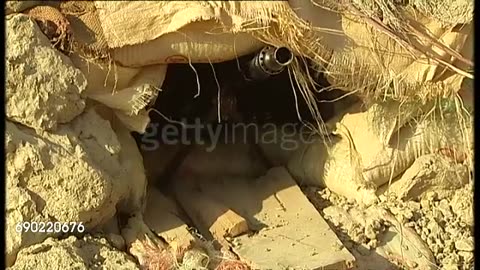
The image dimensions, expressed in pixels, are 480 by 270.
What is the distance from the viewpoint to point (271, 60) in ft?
6.56

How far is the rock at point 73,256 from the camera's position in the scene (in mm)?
1822

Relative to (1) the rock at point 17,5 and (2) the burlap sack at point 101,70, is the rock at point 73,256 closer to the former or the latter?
(2) the burlap sack at point 101,70

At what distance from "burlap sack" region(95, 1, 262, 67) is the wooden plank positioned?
448mm

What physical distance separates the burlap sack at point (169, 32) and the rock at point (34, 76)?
0.13 m

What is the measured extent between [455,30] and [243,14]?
568 mm

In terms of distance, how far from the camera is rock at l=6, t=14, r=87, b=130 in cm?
182

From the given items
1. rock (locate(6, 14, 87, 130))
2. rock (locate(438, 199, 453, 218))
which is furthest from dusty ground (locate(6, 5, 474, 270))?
rock (locate(438, 199, 453, 218))

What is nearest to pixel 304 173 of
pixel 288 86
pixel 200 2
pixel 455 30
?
pixel 288 86

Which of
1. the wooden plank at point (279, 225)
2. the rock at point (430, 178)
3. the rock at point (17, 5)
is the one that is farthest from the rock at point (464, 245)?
the rock at point (17, 5)

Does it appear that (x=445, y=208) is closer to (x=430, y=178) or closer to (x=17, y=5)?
(x=430, y=178)

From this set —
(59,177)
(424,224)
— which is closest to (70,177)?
(59,177)

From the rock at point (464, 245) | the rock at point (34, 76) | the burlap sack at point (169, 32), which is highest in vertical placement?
the burlap sack at point (169, 32)

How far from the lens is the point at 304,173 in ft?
7.70

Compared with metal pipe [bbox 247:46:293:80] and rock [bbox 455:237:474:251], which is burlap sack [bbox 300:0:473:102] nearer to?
metal pipe [bbox 247:46:293:80]
